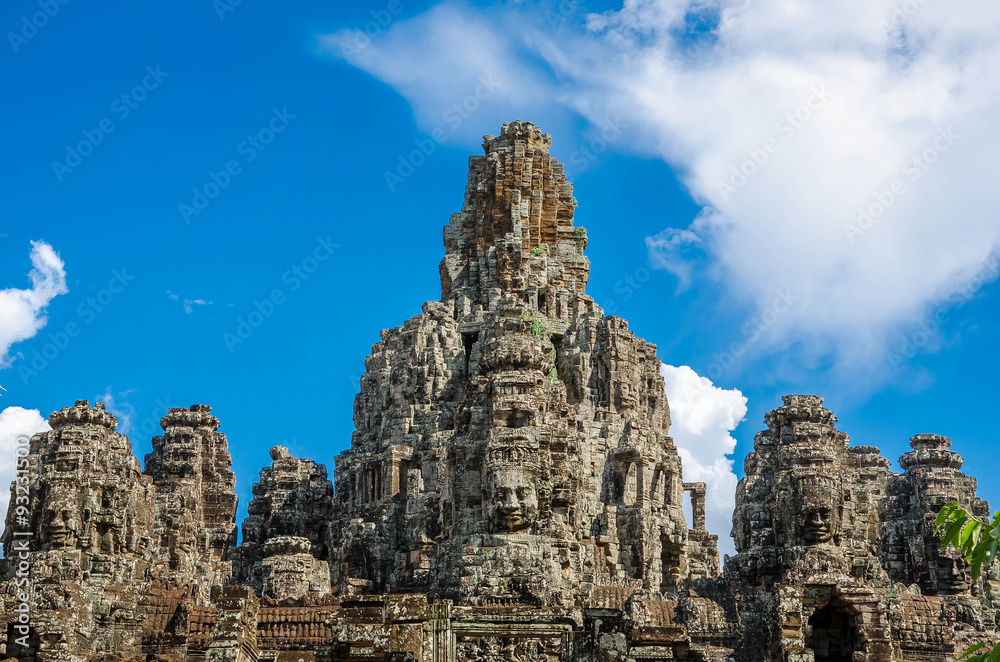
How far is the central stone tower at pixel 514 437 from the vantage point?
121 ft

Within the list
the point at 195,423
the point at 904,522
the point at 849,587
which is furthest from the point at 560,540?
the point at 195,423

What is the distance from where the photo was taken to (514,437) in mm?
37281

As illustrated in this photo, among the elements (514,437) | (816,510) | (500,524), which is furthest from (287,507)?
(816,510)

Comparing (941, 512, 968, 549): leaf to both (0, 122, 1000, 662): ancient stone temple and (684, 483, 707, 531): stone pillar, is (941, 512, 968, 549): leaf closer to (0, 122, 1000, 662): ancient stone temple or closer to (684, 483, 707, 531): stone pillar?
(0, 122, 1000, 662): ancient stone temple

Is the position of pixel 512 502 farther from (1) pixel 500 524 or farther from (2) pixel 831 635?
(2) pixel 831 635

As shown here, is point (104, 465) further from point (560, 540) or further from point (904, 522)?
point (904, 522)

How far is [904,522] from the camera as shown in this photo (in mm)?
55125

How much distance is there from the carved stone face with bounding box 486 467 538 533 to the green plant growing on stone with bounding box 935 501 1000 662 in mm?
24579

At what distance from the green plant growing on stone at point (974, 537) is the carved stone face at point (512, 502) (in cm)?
2458

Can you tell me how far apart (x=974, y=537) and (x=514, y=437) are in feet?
85.0

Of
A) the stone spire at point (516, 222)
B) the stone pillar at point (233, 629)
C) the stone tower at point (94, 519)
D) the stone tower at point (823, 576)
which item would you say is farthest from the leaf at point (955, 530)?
the stone spire at point (516, 222)

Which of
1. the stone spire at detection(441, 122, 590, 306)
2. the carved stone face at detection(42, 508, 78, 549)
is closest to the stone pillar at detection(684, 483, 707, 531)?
the stone spire at detection(441, 122, 590, 306)

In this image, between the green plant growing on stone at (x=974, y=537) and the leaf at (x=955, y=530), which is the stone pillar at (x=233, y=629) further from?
the leaf at (x=955, y=530)

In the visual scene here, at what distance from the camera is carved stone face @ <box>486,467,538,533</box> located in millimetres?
36156
